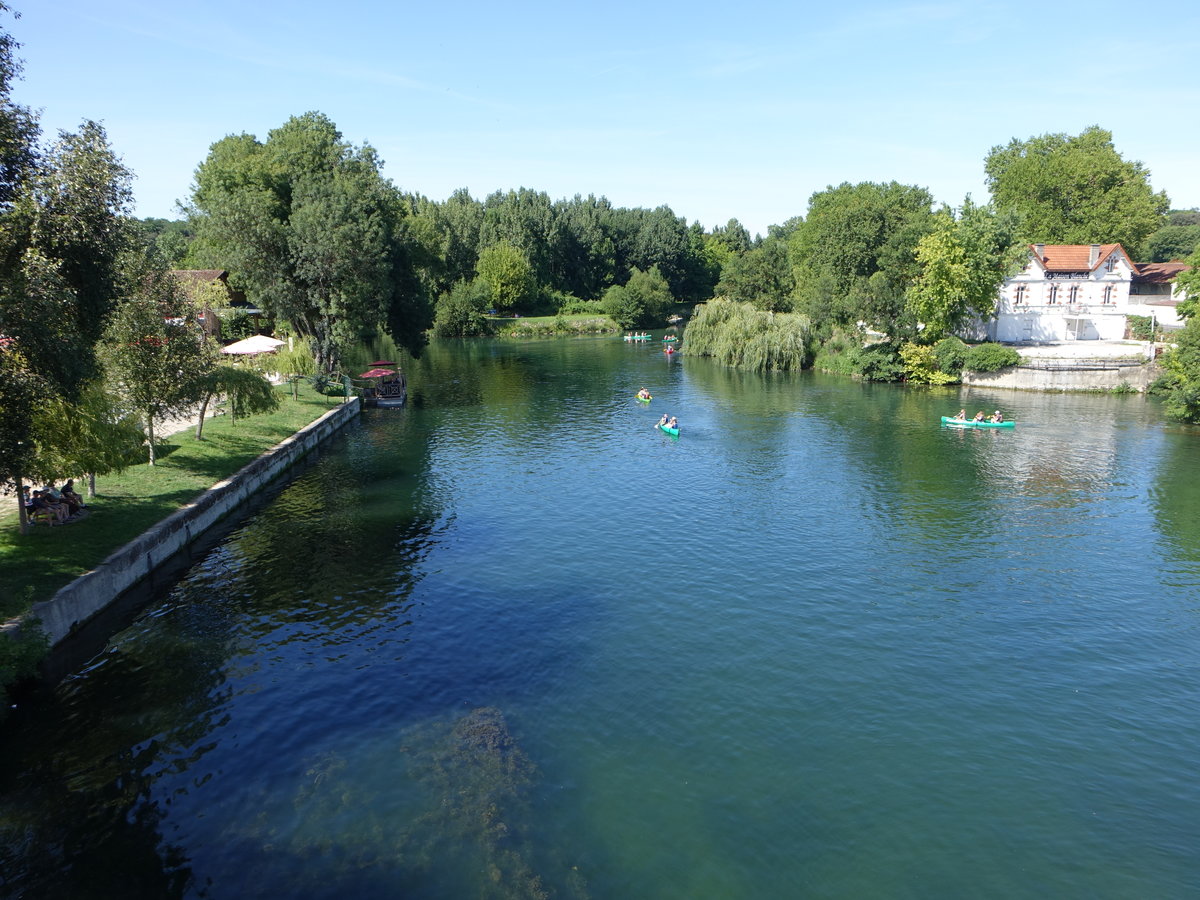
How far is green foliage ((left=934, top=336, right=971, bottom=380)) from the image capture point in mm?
75375

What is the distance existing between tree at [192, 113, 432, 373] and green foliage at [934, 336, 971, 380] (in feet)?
173

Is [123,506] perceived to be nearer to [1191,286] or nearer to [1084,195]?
[1191,286]

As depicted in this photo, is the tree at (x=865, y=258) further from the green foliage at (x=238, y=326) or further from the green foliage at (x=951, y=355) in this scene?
the green foliage at (x=238, y=326)

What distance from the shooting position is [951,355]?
247 feet

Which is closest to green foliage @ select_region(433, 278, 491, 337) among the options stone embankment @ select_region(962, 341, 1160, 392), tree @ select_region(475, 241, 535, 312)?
tree @ select_region(475, 241, 535, 312)

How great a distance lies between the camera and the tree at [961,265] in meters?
74.3

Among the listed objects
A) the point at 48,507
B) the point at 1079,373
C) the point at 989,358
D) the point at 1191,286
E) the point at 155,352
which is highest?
the point at 1191,286

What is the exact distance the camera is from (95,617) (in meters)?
24.3

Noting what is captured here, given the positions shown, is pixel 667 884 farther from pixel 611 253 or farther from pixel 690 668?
pixel 611 253

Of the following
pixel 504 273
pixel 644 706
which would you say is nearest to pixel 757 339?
pixel 504 273

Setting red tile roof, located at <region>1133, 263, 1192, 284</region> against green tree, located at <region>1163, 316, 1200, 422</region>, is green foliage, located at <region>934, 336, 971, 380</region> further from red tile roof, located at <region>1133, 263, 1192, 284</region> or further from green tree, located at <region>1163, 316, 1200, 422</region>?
red tile roof, located at <region>1133, 263, 1192, 284</region>

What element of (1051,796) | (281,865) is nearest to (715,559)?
(1051,796)

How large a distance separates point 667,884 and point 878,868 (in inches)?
170

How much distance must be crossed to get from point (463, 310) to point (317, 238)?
67562 mm
